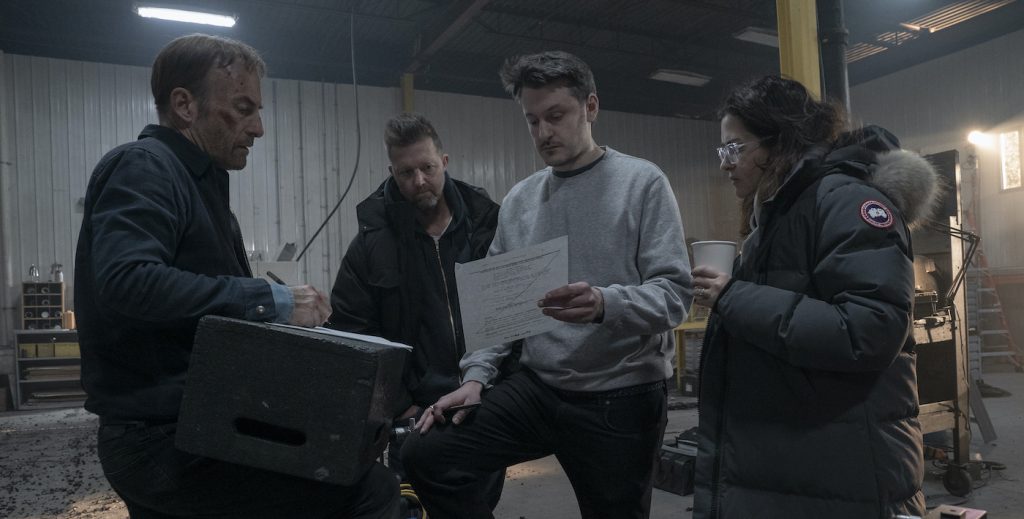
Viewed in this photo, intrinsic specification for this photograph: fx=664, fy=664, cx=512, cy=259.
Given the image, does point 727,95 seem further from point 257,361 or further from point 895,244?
point 257,361

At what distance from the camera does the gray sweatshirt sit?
1.64 meters

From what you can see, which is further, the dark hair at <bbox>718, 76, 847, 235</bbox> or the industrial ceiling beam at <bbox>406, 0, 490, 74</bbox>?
the industrial ceiling beam at <bbox>406, 0, 490, 74</bbox>

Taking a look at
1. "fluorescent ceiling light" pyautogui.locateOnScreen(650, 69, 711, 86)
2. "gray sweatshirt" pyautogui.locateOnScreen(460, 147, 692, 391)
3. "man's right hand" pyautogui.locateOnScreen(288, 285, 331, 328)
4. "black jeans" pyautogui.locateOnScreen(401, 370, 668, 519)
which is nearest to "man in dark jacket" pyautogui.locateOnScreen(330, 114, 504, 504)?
"gray sweatshirt" pyautogui.locateOnScreen(460, 147, 692, 391)

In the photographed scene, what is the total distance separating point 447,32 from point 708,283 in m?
7.31

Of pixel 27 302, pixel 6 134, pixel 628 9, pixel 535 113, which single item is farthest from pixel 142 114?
pixel 535 113

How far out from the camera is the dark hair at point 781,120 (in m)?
1.43

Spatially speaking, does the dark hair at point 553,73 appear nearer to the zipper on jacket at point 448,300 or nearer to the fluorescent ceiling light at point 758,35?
the zipper on jacket at point 448,300

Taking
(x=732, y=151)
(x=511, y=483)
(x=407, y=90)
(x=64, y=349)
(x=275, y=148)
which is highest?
(x=407, y=90)

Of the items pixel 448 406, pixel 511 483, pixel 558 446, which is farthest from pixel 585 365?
pixel 511 483

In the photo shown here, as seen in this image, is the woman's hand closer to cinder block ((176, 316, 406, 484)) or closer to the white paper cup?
the white paper cup

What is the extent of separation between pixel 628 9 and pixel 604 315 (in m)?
7.93

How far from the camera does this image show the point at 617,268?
67.9 inches

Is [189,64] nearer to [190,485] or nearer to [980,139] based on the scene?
[190,485]

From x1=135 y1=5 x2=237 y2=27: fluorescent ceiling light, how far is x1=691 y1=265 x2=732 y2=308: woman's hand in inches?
296
